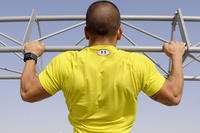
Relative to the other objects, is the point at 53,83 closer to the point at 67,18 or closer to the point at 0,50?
the point at 0,50

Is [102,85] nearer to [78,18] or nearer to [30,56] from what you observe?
[30,56]

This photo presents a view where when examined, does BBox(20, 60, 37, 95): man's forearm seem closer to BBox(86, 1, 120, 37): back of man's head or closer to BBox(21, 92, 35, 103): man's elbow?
BBox(21, 92, 35, 103): man's elbow

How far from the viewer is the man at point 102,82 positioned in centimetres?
271

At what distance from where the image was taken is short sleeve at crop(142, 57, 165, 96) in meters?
2.75

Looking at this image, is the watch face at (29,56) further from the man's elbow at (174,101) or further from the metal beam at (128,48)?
the metal beam at (128,48)

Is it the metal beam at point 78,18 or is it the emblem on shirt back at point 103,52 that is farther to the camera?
the metal beam at point 78,18

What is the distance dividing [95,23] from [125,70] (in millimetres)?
339

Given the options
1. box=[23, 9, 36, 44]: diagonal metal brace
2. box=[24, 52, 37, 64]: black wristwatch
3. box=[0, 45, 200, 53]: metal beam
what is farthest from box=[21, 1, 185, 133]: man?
box=[23, 9, 36, 44]: diagonal metal brace

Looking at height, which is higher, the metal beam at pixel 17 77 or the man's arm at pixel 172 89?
the man's arm at pixel 172 89

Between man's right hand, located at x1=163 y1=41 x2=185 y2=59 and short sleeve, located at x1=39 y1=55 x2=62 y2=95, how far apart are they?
2.65 ft

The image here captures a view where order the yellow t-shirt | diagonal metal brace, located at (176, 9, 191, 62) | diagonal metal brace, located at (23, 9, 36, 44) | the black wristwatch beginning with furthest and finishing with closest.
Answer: diagonal metal brace, located at (23, 9, 36, 44) < diagonal metal brace, located at (176, 9, 191, 62) < the black wristwatch < the yellow t-shirt

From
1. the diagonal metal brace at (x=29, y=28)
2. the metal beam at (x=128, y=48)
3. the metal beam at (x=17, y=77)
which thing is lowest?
the metal beam at (x=17, y=77)

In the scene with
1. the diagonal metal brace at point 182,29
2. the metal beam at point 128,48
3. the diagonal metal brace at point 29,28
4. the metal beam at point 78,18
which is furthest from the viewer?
the metal beam at point 78,18

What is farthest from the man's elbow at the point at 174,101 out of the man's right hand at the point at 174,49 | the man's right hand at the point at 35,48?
the man's right hand at the point at 35,48
